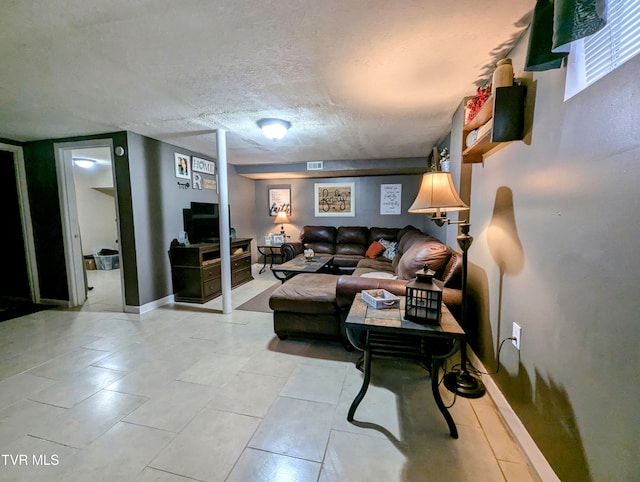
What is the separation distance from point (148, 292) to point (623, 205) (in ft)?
13.8

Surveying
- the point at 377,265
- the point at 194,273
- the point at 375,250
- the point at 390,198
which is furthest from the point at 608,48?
the point at 390,198

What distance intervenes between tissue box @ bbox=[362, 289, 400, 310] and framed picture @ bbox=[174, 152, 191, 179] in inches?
138

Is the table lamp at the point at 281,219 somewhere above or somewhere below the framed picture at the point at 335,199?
below

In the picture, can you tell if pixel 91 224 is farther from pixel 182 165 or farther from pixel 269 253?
pixel 269 253

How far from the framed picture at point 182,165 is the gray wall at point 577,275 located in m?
4.02

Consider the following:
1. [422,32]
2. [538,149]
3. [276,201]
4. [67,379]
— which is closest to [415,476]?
[538,149]

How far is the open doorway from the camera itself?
3.53 m

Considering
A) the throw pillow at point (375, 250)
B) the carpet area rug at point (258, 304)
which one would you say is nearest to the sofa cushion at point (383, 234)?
the throw pillow at point (375, 250)

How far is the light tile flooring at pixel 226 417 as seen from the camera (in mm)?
1262

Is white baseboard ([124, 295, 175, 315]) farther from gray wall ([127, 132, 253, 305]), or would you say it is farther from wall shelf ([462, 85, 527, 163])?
wall shelf ([462, 85, 527, 163])

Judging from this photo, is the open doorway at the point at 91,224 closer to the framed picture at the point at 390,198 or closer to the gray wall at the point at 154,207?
the gray wall at the point at 154,207

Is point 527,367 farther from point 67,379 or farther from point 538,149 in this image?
point 67,379

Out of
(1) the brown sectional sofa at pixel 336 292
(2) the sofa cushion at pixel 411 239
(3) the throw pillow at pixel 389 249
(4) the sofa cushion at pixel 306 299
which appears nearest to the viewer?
(1) the brown sectional sofa at pixel 336 292

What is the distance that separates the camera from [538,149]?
128 centimetres
